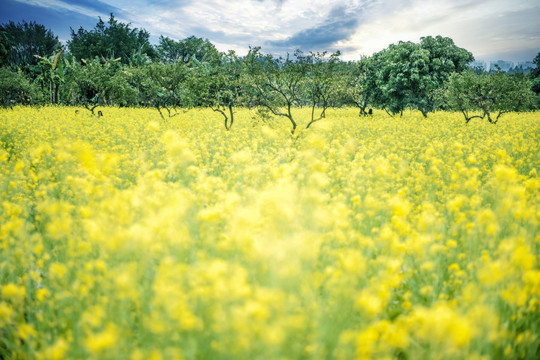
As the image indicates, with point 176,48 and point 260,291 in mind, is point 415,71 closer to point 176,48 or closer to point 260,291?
point 260,291

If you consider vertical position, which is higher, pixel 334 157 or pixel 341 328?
pixel 334 157

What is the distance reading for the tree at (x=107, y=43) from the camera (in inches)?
1841

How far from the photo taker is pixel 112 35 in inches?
1922

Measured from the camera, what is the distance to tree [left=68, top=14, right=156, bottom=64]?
46.8 m

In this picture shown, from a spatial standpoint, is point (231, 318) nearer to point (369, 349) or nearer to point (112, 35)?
point (369, 349)

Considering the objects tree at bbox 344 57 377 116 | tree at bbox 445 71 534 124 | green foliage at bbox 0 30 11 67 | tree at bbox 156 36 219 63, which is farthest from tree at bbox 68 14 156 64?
tree at bbox 445 71 534 124

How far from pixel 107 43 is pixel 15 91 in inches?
1118

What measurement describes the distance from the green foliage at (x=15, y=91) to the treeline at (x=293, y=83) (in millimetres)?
82

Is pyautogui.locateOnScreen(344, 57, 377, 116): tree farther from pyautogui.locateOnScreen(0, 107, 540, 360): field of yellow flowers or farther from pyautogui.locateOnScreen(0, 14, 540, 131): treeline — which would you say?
pyautogui.locateOnScreen(0, 107, 540, 360): field of yellow flowers

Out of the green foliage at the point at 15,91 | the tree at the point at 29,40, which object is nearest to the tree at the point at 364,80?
the green foliage at the point at 15,91

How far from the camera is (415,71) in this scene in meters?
23.6

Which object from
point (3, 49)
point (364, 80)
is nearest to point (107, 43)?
point (3, 49)

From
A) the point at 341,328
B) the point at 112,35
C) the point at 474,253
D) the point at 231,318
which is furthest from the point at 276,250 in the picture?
the point at 112,35

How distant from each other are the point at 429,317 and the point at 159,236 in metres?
2.48
